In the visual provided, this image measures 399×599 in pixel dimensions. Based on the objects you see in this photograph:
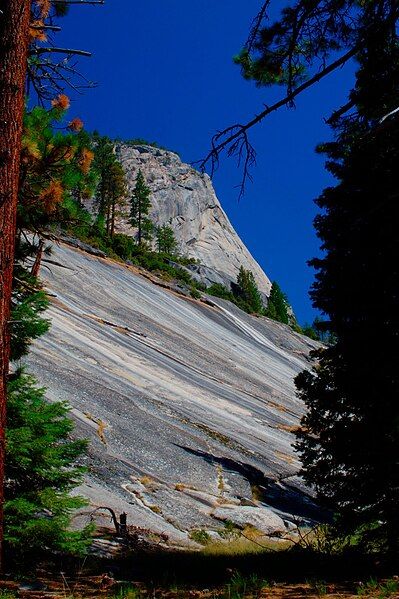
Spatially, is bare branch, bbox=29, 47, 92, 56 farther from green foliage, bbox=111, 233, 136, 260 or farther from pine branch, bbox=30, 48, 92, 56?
green foliage, bbox=111, 233, 136, 260

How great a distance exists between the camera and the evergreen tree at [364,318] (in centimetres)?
512

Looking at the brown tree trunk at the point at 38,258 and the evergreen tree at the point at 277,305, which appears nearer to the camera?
the brown tree trunk at the point at 38,258

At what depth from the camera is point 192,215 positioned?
4375 inches

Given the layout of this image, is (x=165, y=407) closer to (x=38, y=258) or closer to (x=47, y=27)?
(x=38, y=258)

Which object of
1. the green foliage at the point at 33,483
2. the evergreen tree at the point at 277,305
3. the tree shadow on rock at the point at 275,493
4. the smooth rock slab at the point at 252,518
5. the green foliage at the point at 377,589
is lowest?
the smooth rock slab at the point at 252,518

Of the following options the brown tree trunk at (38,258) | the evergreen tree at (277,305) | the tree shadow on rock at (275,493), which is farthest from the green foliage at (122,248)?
the brown tree trunk at (38,258)

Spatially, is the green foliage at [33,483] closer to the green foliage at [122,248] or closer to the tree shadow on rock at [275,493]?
the tree shadow on rock at [275,493]

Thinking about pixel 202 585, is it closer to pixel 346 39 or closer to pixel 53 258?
pixel 346 39

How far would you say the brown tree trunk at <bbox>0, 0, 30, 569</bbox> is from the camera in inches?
160

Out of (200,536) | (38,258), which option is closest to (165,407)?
(200,536)

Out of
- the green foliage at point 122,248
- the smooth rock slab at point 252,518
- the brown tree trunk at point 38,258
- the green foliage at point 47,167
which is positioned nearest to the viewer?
the green foliage at point 47,167

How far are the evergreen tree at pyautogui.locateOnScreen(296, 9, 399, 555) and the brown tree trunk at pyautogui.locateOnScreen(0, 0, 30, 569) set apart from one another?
317cm

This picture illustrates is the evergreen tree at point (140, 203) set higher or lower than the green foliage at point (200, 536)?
higher

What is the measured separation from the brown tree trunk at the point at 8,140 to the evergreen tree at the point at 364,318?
3.17 meters
